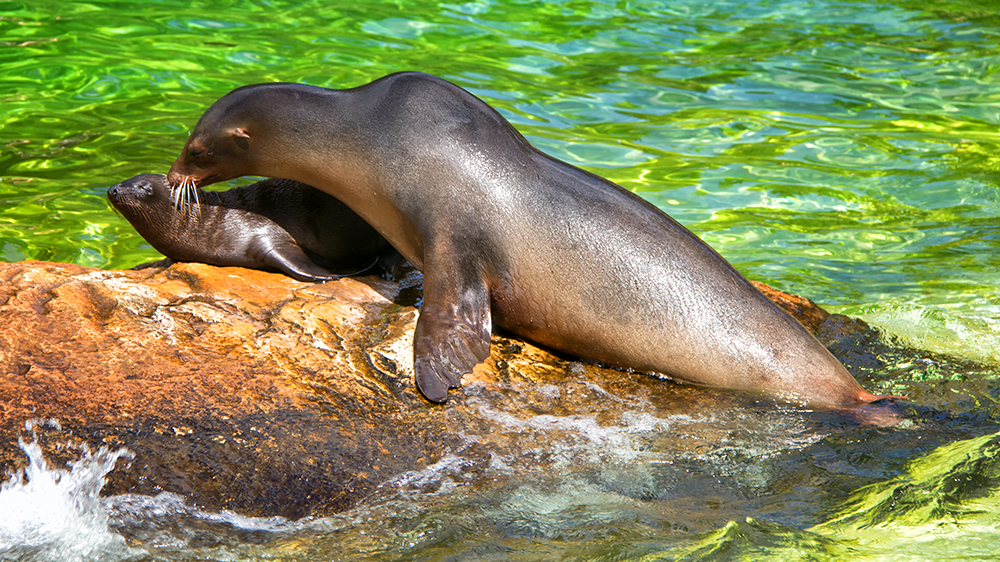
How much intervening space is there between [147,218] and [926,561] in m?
4.19

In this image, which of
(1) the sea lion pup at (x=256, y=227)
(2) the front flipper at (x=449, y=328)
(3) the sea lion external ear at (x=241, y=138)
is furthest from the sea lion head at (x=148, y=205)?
(2) the front flipper at (x=449, y=328)

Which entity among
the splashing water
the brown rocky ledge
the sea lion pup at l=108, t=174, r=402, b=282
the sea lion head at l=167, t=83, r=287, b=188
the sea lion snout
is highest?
the sea lion head at l=167, t=83, r=287, b=188

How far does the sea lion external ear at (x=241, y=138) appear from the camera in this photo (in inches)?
202

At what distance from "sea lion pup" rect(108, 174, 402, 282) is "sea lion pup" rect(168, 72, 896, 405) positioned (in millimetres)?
490

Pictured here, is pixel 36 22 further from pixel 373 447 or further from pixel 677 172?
pixel 373 447

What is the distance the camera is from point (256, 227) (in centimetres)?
516

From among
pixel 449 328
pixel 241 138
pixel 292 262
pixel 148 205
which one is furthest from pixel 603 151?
pixel 449 328

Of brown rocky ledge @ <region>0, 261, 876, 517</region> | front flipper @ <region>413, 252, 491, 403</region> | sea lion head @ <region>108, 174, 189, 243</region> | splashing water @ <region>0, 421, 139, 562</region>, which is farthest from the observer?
sea lion head @ <region>108, 174, 189, 243</region>

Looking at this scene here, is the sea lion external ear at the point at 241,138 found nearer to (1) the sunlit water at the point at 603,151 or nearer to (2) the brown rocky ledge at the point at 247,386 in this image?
(2) the brown rocky ledge at the point at 247,386

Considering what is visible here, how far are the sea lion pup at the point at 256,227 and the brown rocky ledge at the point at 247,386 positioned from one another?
0.36m

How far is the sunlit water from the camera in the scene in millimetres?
3102

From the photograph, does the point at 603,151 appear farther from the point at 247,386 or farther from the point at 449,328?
the point at 247,386

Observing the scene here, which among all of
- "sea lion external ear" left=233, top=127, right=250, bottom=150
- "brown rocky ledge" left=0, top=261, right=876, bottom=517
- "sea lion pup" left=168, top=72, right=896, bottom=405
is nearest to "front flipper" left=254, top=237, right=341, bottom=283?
"brown rocky ledge" left=0, top=261, right=876, bottom=517

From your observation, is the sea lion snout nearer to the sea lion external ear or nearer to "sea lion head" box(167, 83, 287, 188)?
"sea lion head" box(167, 83, 287, 188)
